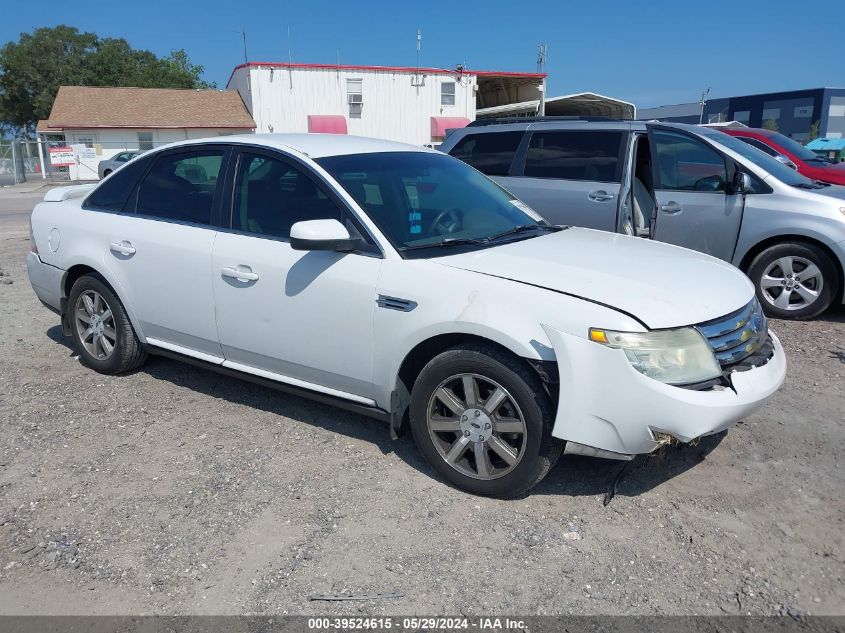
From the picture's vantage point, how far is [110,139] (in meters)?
39.5

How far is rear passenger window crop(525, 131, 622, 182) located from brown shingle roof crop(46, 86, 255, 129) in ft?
109

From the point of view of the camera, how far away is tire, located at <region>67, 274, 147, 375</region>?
493cm

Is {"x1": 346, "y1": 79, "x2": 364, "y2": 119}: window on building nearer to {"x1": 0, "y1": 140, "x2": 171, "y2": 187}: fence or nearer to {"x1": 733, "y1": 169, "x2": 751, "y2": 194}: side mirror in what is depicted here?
{"x1": 0, "y1": 140, "x2": 171, "y2": 187}: fence

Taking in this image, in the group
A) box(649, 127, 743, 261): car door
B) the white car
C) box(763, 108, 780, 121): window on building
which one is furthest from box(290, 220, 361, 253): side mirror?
box(763, 108, 780, 121): window on building

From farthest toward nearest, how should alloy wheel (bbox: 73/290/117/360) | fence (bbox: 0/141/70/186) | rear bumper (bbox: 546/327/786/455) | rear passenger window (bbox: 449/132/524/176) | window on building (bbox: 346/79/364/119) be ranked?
window on building (bbox: 346/79/364/119) < fence (bbox: 0/141/70/186) < rear passenger window (bbox: 449/132/524/176) < alloy wheel (bbox: 73/290/117/360) < rear bumper (bbox: 546/327/786/455)

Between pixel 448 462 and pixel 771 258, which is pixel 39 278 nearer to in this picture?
pixel 448 462

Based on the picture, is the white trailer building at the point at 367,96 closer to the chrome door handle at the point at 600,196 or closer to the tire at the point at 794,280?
the chrome door handle at the point at 600,196

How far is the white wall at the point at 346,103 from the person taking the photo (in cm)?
3650

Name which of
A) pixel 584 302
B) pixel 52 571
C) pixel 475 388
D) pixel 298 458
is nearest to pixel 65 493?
pixel 52 571

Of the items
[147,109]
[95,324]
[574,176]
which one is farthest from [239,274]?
[147,109]

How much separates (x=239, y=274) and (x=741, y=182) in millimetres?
4923

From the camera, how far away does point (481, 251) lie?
3.71 m

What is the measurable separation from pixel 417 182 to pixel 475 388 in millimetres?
1519

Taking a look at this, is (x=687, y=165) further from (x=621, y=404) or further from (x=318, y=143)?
(x=621, y=404)
